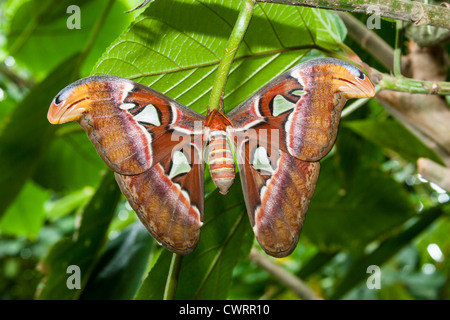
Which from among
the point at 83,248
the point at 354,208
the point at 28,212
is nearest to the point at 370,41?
the point at 83,248

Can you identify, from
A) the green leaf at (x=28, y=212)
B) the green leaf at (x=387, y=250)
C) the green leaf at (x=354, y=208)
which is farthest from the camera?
the green leaf at (x=28, y=212)

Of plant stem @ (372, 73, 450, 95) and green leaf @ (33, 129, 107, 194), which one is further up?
plant stem @ (372, 73, 450, 95)

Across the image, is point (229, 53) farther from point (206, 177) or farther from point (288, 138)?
point (206, 177)

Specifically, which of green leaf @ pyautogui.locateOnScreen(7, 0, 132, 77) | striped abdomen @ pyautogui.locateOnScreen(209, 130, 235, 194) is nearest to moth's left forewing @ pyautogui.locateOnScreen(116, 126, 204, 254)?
striped abdomen @ pyautogui.locateOnScreen(209, 130, 235, 194)

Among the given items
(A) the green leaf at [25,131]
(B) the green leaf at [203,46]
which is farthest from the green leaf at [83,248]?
(B) the green leaf at [203,46]

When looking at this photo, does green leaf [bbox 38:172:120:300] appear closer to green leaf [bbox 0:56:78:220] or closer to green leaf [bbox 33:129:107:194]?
green leaf [bbox 0:56:78:220]

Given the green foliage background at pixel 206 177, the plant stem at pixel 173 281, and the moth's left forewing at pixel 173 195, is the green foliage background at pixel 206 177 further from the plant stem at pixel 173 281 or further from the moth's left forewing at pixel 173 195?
the moth's left forewing at pixel 173 195
